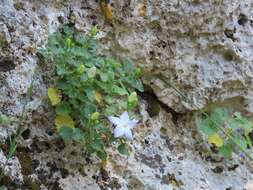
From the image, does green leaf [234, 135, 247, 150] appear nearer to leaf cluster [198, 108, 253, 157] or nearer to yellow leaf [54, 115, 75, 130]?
leaf cluster [198, 108, 253, 157]

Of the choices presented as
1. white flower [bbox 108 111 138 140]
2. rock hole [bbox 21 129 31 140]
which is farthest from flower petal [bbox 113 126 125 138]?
rock hole [bbox 21 129 31 140]

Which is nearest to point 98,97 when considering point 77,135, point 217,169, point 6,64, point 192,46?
point 77,135

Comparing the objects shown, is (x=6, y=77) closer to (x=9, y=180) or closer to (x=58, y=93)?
(x=58, y=93)

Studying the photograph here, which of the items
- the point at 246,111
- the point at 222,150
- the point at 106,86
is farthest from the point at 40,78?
the point at 246,111

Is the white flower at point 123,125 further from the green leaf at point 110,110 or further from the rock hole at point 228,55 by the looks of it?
the rock hole at point 228,55

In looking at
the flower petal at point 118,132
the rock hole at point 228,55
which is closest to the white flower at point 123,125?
the flower petal at point 118,132

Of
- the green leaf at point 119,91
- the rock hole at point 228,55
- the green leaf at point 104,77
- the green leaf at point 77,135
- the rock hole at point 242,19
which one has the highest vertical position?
the rock hole at point 242,19

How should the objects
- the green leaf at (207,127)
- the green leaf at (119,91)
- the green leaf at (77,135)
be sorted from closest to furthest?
the green leaf at (77,135) → the green leaf at (119,91) → the green leaf at (207,127)
